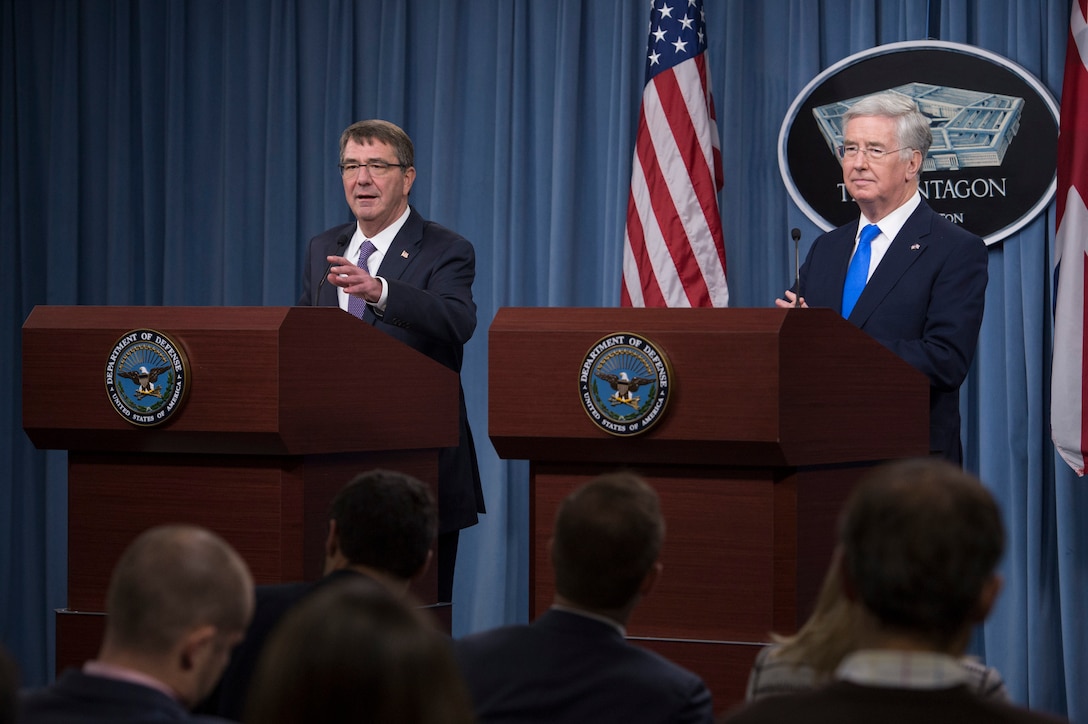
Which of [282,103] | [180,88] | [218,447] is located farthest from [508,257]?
[218,447]

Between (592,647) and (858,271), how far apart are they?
2144 mm

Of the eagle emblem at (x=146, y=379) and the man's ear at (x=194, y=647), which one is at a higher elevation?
the eagle emblem at (x=146, y=379)

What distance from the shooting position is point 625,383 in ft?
9.11

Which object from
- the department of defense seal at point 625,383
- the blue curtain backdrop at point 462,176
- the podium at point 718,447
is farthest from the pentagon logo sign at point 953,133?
the department of defense seal at point 625,383

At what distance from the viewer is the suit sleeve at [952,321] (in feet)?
10.9

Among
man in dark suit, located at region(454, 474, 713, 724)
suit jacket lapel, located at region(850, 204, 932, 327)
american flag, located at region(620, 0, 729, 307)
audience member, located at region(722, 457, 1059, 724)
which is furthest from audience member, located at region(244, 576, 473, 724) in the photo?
american flag, located at region(620, 0, 729, 307)

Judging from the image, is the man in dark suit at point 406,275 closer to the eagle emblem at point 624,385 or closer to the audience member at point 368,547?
the eagle emblem at point 624,385

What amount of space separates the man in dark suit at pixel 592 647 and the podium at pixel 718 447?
0.67 metres

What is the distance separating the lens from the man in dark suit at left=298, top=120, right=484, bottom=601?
3672mm

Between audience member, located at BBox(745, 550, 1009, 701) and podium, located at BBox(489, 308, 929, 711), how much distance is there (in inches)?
35.5

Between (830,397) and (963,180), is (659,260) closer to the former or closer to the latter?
(963,180)

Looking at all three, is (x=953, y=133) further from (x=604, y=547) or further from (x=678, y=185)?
(x=604, y=547)

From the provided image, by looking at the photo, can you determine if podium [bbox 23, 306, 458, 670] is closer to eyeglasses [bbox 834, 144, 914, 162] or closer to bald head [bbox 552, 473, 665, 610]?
bald head [bbox 552, 473, 665, 610]

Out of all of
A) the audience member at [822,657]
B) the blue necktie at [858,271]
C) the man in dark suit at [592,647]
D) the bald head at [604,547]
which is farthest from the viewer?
the blue necktie at [858,271]
